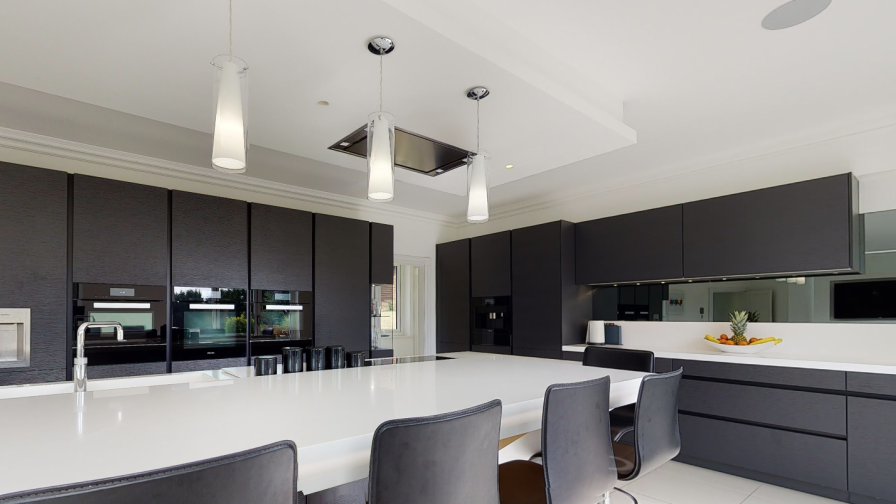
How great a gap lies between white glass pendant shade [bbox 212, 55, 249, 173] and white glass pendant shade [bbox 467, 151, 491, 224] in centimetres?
112

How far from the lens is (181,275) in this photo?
11.0ft

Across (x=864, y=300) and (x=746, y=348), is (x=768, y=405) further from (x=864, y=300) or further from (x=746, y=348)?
(x=864, y=300)

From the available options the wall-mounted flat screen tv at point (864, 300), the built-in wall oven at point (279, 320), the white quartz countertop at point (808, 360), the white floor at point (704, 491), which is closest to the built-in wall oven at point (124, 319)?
the built-in wall oven at point (279, 320)

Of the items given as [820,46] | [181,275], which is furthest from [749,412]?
[181,275]

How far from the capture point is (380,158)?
6.02 ft

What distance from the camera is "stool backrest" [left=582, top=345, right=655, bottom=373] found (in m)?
2.41

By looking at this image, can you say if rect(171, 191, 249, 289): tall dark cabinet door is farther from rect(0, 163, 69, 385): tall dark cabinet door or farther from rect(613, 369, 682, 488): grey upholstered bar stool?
rect(613, 369, 682, 488): grey upholstered bar stool

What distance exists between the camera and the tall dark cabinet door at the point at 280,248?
12.4 ft

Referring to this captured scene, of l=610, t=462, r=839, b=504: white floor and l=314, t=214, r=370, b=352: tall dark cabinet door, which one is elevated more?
l=314, t=214, r=370, b=352: tall dark cabinet door

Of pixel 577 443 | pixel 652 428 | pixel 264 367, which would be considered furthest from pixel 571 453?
pixel 264 367

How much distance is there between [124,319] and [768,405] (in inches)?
172

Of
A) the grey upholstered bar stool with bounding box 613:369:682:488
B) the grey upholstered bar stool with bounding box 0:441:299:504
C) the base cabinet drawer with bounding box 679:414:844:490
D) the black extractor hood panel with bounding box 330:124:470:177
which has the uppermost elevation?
the black extractor hood panel with bounding box 330:124:470:177

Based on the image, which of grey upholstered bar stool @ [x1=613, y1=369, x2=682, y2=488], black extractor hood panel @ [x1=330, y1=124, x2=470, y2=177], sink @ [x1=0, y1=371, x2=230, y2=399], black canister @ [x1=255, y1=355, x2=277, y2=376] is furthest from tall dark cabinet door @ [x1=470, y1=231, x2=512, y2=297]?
Answer: sink @ [x1=0, y1=371, x2=230, y2=399]

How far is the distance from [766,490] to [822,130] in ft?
8.25
